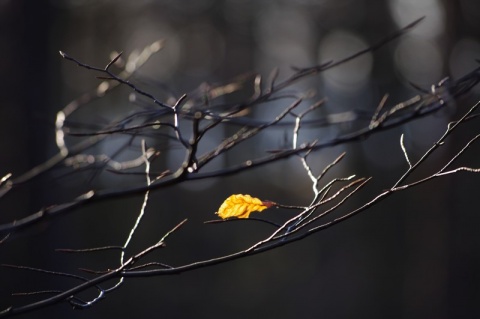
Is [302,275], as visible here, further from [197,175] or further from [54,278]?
[197,175]

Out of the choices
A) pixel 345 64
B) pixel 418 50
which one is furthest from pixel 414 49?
pixel 345 64

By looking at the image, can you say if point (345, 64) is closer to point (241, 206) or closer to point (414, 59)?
point (414, 59)

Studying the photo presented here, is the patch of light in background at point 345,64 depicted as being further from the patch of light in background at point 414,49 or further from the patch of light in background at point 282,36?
the patch of light in background at point 414,49

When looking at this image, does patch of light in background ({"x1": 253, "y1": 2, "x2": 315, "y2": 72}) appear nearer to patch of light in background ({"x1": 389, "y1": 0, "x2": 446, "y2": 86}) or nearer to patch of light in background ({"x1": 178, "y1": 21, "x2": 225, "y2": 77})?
patch of light in background ({"x1": 178, "y1": 21, "x2": 225, "y2": 77})

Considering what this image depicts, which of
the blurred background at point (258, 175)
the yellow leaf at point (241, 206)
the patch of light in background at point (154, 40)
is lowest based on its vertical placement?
the yellow leaf at point (241, 206)

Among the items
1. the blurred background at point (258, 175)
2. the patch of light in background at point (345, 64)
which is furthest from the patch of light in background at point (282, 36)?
the patch of light in background at point (345, 64)

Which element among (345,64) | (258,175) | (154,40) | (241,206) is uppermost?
(154,40)

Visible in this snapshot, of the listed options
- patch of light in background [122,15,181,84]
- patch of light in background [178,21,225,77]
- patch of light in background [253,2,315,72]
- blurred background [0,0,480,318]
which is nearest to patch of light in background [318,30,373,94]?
blurred background [0,0,480,318]
